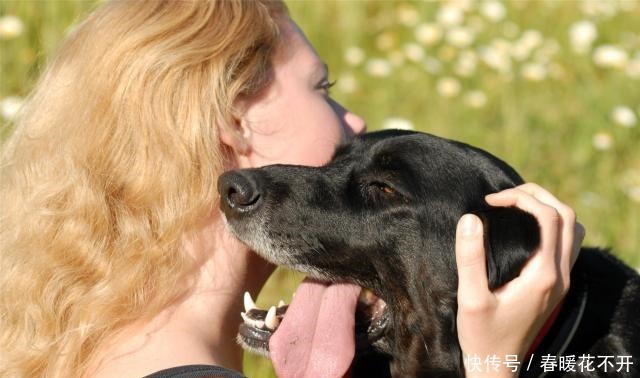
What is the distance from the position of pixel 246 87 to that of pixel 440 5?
189 inches

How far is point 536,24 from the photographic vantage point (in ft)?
26.5

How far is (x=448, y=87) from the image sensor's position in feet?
22.4

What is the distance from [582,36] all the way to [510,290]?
14.5ft

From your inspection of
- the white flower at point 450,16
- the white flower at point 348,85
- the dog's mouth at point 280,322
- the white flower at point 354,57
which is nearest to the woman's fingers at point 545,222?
the dog's mouth at point 280,322

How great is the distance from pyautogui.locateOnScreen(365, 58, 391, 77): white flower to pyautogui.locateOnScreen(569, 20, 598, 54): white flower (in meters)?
1.43

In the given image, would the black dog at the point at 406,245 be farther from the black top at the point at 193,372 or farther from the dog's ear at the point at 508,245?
the black top at the point at 193,372

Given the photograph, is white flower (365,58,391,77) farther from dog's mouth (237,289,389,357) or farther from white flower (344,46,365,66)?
dog's mouth (237,289,389,357)

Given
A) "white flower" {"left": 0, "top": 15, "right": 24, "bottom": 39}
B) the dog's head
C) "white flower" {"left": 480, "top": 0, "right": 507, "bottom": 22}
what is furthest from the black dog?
"white flower" {"left": 480, "top": 0, "right": 507, "bottom": 22}

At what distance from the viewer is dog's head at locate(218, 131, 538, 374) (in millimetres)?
3270

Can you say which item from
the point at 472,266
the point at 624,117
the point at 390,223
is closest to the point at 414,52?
the point at 624,117

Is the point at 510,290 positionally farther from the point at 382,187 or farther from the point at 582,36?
the point at 582,36

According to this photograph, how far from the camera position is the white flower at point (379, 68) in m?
7.38

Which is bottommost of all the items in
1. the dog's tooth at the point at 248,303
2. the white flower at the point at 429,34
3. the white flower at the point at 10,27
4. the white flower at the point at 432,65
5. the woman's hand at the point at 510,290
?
the white flower at the point at 432,65

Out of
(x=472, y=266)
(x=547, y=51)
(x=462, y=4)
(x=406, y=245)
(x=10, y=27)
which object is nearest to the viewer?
(x=472, y=266)
